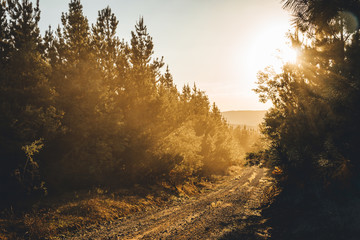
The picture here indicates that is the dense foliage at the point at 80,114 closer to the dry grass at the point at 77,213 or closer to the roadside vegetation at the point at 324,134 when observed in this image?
the dry grass at the point at 77,213

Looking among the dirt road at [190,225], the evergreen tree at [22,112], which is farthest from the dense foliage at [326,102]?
the evergreen tree at [22,112]

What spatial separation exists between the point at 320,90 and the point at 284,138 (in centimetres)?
244

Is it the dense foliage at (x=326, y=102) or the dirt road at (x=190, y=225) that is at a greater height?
the dense foliage at (x=326, y=102)

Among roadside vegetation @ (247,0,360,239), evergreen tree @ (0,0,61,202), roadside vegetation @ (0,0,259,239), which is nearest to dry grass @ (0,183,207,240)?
roadside vegetation @ (0,0,259,239)

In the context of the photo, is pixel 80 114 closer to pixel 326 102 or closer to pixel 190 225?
pixel 190 225

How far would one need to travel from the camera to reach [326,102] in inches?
284

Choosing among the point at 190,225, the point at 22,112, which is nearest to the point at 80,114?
the point at 22,112

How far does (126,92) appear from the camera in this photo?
56.7 ft

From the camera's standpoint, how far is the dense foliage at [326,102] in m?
6.06

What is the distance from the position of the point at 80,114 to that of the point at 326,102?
1311 cm

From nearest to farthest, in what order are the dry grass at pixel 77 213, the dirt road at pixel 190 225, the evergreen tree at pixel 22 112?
1. the dry grass at pixel 77 213
2. the dirt road at pixel 190 225
3. the evergreen tree at pixel 22 112

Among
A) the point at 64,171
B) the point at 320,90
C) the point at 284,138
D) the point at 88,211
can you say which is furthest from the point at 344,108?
the point at 64,171

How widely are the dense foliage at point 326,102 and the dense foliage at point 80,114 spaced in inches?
393

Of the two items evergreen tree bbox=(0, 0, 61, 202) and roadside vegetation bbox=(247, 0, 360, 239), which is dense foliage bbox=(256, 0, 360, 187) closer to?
roadside vegetation bbox=(247, 0, 360, 239)
